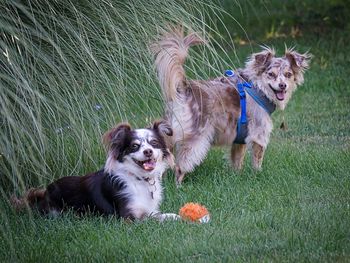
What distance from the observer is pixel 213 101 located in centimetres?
689

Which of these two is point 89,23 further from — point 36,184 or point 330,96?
point 330,96

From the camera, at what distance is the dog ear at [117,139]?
5652 millimetres

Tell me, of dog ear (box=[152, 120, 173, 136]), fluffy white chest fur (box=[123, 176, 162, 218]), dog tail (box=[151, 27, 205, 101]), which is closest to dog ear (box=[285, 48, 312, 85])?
dog tail (box=[151, 27, 205, 101])

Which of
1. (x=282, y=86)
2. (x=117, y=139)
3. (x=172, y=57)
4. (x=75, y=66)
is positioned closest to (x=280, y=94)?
(x=282, y=86)

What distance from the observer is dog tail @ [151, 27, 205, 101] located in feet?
20.0

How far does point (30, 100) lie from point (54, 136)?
18.8 inches

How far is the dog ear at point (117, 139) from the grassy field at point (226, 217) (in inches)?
5.1

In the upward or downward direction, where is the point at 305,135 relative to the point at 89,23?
downward

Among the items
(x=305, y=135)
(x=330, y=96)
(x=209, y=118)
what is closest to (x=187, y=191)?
(x=209, y=118)

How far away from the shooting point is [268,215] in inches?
212

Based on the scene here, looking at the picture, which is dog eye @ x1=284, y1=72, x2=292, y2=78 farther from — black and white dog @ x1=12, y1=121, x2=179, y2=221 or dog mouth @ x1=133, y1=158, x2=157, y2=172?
dog mouth @ x1=133, y1=158, x2=157, y2=172

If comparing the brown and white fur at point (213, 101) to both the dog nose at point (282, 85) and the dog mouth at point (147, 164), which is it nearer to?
the dog nose at point (282, 85)

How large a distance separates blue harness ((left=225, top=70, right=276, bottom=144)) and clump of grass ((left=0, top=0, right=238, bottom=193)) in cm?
123

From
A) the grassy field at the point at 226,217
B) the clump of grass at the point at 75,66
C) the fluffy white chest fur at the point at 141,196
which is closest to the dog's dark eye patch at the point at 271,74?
the grassy field at the point at 226,217
